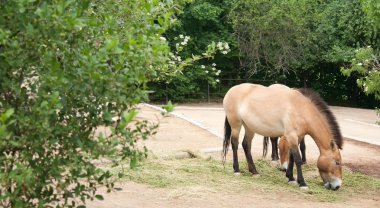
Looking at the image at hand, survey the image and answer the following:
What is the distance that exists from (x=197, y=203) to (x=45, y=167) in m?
3.88

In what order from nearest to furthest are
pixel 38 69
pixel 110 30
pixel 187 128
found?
pixel 38 69 < pixel 110 30 < pixel 187 128

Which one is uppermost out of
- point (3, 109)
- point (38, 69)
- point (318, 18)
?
point (318, 18)

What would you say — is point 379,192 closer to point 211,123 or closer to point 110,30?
point 110,30

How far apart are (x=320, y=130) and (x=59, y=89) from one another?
5.53m

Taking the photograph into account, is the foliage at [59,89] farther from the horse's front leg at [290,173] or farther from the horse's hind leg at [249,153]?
the horse's hind leg at [249,153]

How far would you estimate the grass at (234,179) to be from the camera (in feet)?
24.7

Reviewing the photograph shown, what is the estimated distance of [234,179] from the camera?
8.12 meters

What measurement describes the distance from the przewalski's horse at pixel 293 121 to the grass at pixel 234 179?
0.74 feet

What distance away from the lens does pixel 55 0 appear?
285cm

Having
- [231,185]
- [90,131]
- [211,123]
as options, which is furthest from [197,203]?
[211,123]

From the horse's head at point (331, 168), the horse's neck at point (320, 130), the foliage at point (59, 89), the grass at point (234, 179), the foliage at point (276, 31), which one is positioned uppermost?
the foliage at point (276, 31)

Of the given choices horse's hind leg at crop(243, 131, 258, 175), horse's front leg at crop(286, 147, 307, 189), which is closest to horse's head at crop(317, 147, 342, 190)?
horse's front leg at crop(286, 147, 307, 189)

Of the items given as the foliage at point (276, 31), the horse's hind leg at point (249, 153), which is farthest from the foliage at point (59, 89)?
the foliage at point (276, 31)

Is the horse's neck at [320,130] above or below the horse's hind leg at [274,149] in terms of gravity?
above
